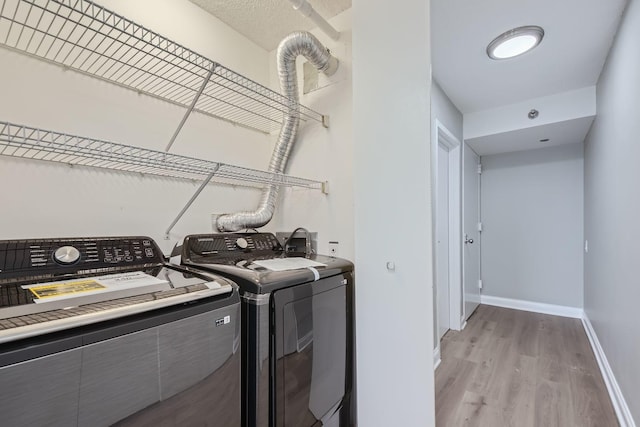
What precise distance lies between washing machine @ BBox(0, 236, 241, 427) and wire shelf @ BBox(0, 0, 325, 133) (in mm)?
805

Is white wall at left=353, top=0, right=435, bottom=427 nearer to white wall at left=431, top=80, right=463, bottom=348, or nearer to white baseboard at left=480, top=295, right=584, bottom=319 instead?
white wall at left=431, top=80, right=463, bottom=348

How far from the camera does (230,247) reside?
5.24ft

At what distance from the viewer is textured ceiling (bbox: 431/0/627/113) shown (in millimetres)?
1684

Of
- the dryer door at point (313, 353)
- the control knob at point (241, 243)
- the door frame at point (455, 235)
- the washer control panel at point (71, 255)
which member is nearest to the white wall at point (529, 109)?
the door frame at point (455, 235)

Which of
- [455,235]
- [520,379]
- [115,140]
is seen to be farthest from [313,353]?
[455,235]

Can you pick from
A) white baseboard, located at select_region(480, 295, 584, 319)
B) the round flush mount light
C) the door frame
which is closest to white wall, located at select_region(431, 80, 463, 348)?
the door frame

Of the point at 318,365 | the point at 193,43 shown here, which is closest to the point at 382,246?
the point at 318,365

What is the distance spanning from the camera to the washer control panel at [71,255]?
3.21 ft

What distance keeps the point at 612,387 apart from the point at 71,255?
322 centimetres

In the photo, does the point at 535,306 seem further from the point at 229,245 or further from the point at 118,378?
the point at 118,378

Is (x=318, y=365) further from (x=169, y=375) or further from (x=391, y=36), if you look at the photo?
(x=391, y=36)

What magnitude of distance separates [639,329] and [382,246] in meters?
1.35

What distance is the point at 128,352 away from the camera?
72 cm

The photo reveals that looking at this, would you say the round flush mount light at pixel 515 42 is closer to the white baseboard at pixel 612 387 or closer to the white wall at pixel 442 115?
the white wall at pixel 442 115
